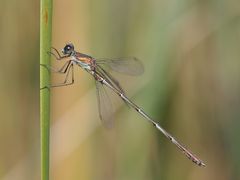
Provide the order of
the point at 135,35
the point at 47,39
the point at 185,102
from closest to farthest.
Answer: the point at 47,39 < the point at 135,35 < the point at 185,102

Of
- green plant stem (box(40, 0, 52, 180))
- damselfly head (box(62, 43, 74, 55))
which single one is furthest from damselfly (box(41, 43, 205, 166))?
green plant stem (box(40, 0, 52, 180))

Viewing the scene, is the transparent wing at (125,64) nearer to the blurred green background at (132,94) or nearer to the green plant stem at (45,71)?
the blurred green background at (132,94)

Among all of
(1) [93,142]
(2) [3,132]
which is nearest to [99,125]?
(1) [93,142]

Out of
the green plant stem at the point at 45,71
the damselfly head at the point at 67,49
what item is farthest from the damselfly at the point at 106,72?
the green plant stem at the point at 45,71

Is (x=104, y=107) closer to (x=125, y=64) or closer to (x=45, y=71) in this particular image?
(x=125, y=64)

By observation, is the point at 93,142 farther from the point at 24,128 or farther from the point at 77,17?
the point at 77,17

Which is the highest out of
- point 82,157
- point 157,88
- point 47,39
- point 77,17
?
point 77,17

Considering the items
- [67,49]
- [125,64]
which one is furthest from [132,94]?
[67,49]
